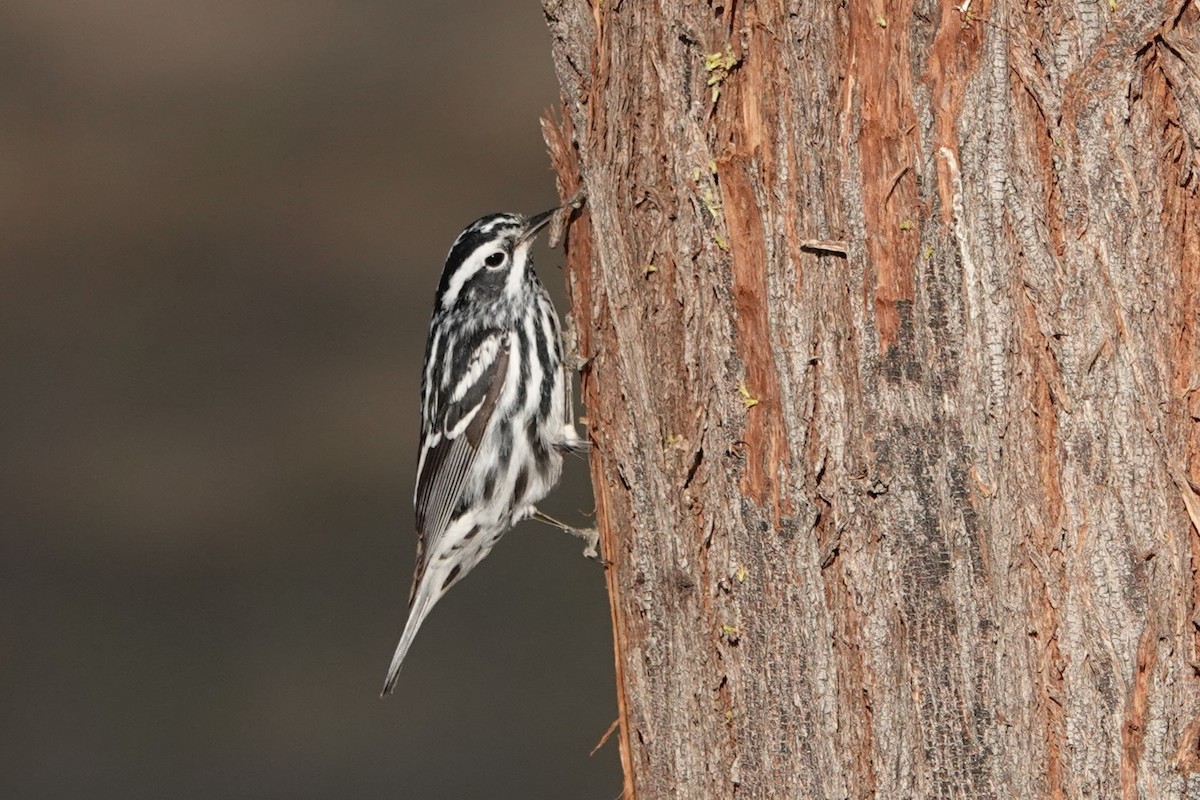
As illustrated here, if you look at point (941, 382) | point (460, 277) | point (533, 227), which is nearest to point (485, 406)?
point (460, 277)

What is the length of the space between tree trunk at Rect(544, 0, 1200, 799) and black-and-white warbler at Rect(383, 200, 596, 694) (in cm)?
178

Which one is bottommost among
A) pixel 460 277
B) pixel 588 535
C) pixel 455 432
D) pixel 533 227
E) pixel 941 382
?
pixel 588 535

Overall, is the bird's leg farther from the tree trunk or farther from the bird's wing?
the tree trunk

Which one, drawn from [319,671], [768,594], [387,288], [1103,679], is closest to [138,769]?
[319,671]

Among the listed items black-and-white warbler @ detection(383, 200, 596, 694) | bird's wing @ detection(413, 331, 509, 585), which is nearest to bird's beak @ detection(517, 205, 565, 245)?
black-and-white warbler @ detection(383, 200, 596, 694)

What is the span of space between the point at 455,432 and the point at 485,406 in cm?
21

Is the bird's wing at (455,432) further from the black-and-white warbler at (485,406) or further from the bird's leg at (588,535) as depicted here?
the bird's leg at (588,535)

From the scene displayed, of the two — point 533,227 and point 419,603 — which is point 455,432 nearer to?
point 419,603

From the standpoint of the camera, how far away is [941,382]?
256 centimetres

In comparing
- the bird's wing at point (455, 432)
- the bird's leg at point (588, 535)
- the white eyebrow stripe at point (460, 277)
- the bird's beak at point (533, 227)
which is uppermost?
the bird's beak at point (533, 227)

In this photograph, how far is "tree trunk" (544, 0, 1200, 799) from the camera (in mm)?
2475

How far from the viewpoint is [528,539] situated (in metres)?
8.27

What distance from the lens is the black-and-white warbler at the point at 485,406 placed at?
189 inches

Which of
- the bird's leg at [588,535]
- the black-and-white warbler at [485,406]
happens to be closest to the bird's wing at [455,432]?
the black-and-white warbler at [485,406]
